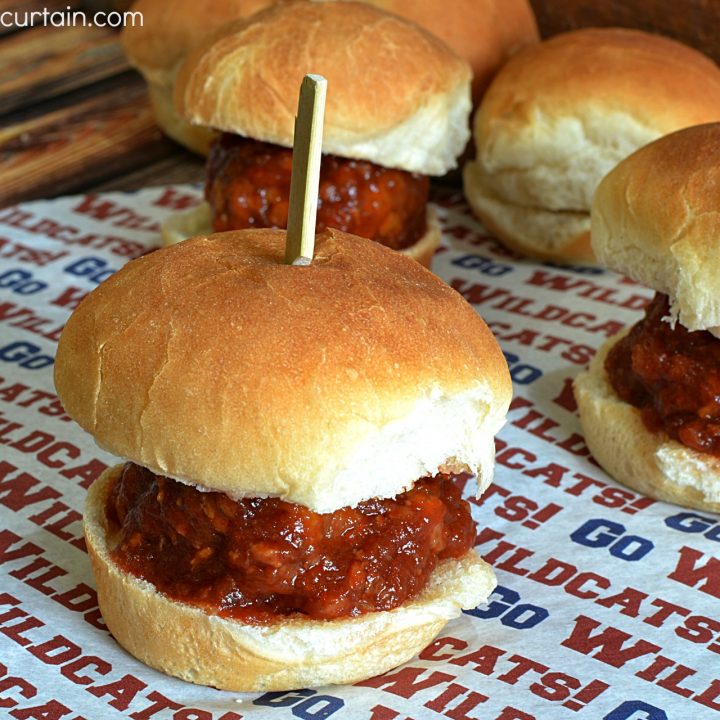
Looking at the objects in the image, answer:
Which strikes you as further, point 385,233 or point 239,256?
point 385,233

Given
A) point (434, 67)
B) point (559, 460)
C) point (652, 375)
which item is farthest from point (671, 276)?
point (434, 67)

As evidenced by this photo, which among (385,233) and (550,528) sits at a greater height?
(385,233)

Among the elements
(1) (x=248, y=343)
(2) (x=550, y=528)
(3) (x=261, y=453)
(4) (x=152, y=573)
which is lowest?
(2) (x=550, y=528)

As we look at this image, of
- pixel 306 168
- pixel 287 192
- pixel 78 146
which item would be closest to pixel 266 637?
pixel 306 168

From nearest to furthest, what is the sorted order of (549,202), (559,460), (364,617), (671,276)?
(364,617), (671,276), (559,460), (549,202)

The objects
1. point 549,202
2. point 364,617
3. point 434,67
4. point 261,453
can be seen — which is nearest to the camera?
point 261,453

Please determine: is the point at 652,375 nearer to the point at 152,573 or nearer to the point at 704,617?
the point at 704,617
